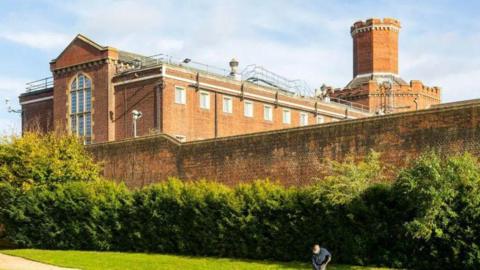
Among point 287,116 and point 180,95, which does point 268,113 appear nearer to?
point 287,116

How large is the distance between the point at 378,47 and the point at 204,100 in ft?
93.9

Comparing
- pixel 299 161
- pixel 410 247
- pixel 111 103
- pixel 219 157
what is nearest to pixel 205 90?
pixel 111 103

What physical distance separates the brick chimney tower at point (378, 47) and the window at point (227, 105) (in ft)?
82.0

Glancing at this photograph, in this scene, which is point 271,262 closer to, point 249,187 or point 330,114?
point 249,187

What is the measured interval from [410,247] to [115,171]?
19.9 m

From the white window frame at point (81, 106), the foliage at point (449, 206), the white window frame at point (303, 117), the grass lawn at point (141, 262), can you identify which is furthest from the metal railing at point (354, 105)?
the foliage at point (449, 206)

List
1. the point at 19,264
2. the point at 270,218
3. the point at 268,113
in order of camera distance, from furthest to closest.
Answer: the point at 268,113 < the point at 19,264 < the point at 270,218

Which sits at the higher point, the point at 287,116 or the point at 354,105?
the point at 354,105

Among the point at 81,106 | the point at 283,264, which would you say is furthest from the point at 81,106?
the point at 283,264

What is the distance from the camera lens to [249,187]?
1130 inches

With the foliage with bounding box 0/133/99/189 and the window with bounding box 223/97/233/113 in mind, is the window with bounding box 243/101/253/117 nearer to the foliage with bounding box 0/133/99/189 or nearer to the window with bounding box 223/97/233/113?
the window with bounding box 223/97/233/113

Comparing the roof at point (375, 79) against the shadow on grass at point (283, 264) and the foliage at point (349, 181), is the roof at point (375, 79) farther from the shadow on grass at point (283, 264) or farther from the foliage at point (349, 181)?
the foliage at point (349, 181)

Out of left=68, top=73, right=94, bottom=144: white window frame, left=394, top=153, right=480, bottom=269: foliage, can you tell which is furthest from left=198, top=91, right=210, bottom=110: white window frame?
left=394, top=153, right=480, bottom=269: foliage

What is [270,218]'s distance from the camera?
28.0m
